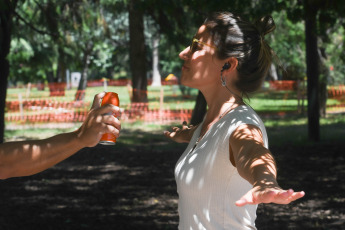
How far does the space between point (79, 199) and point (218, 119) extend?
5921 mm

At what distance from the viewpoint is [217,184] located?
2312mm

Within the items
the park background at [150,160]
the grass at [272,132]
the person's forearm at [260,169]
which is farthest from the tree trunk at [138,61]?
the person's forearm at [260,169]

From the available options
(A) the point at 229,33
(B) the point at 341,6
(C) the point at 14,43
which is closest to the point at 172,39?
(B) the point at 341,6

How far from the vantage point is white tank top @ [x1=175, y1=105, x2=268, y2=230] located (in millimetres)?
2299

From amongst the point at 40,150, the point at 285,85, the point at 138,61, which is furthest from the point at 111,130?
the point at 285,85

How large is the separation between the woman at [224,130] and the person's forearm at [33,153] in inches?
21.3

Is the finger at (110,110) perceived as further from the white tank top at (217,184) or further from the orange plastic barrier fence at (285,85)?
the orange plastic barrier fence at (285,85)

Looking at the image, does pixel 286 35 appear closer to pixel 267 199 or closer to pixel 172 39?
pixel 172 39

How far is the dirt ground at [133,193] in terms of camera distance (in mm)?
6797

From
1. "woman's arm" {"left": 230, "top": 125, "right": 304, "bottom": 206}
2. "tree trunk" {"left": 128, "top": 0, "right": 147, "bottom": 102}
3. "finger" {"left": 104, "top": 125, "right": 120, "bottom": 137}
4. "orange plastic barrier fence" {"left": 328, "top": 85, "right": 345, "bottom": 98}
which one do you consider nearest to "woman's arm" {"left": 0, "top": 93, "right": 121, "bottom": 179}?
"finger" {"left": 104, "top": 125, "right": 120, "bottom": 137}

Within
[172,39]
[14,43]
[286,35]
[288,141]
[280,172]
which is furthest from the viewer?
[286,35]

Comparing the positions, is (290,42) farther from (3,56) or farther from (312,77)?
(3,56)

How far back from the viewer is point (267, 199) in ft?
5.48

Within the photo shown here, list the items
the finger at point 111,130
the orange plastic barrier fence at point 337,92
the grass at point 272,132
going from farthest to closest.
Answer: the orange plastic barrier fence at point 337,92
the grass at point 272,132
the finger at point 111,130
